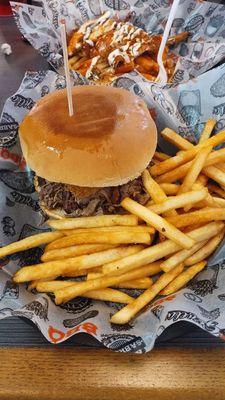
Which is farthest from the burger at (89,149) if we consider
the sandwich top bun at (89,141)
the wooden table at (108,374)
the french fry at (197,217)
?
the wooden table at (108,374)

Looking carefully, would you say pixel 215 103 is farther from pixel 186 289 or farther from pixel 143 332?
pixel 143 332

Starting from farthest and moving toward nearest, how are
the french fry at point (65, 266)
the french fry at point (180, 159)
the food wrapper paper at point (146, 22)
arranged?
1. the food wrapper paper at point (146, 22)
2. the french fry at point (180, 159)
3. the french fry at point (65, 266)

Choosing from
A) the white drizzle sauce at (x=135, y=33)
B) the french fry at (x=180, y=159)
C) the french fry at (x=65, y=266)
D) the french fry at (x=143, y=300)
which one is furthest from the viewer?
the white drizzle sauce at (x=135, y=33)

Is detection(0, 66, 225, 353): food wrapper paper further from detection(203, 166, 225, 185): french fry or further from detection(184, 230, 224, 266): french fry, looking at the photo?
detection(203, 166, 225, 185): french fry

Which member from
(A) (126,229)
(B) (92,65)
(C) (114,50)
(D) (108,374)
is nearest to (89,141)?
(A) (126,229)

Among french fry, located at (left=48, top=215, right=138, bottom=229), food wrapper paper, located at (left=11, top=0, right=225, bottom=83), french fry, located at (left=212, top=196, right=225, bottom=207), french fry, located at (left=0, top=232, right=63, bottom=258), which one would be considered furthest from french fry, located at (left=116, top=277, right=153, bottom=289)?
food wrapper paper, located at (left=11, top=0, right=225, bottom=83)

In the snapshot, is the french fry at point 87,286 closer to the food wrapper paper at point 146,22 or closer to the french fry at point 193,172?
the french fry at point 193,172

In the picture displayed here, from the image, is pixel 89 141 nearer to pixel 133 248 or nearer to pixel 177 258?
pixel 133 248
